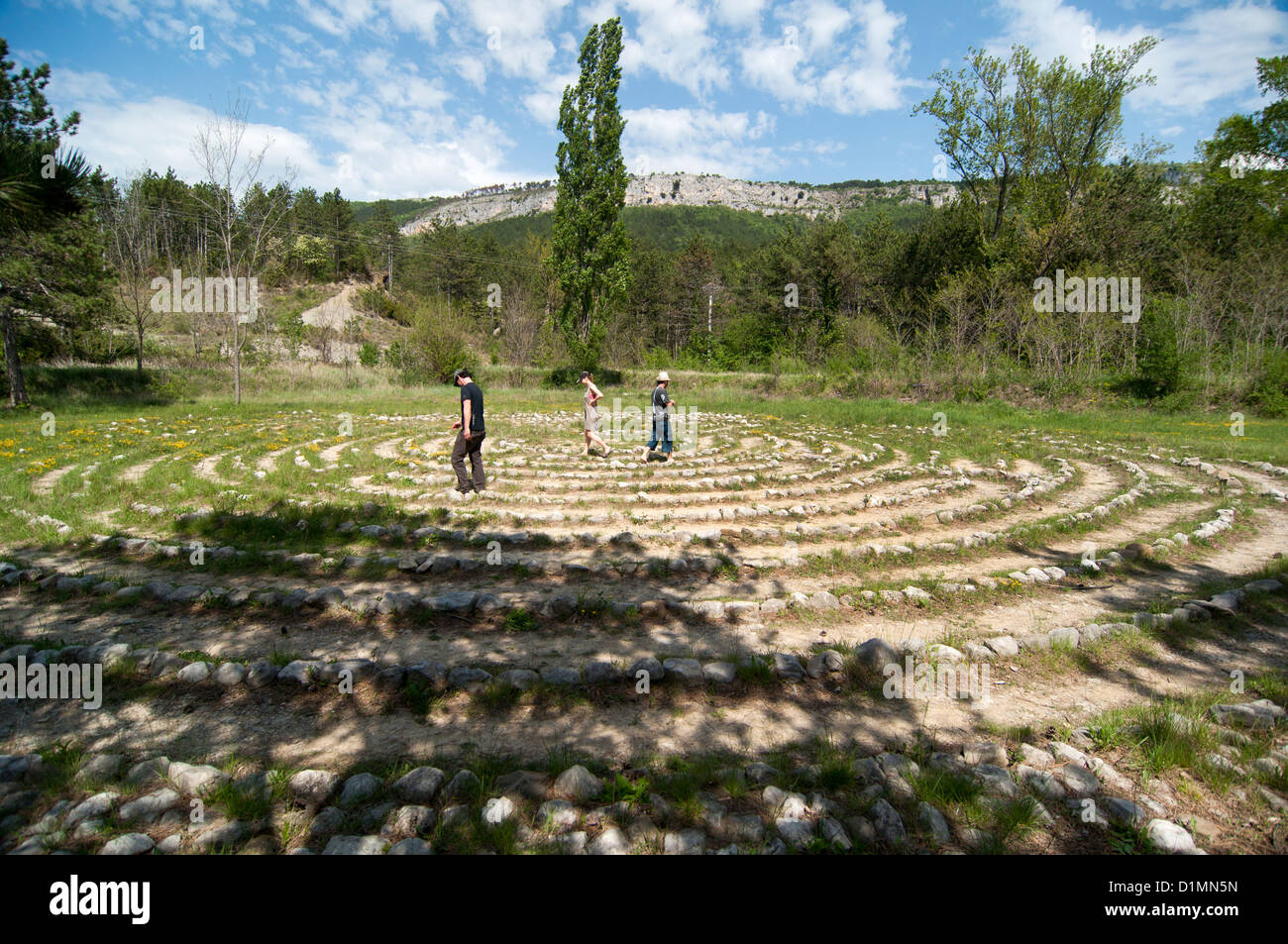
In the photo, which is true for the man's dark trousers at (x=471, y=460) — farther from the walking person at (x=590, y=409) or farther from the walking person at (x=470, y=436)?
the walking person at (x=590, y=409)

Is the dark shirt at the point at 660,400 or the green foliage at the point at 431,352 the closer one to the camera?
the dark shirt at the point at 660,400

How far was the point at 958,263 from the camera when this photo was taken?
39.9m

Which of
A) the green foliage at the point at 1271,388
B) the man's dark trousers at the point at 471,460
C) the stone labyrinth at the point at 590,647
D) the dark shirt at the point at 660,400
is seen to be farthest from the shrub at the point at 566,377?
the green foliage at the point at 1271,388

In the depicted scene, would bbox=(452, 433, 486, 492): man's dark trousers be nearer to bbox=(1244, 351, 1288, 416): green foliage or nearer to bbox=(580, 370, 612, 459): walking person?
bbox=(580, 370, 612, 459): walking person

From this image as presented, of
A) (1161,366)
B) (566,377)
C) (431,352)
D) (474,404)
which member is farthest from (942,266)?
(474,404)

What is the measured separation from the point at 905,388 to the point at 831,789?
25023 millimetres

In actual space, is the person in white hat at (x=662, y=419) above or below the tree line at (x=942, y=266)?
below

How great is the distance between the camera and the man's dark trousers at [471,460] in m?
10.1

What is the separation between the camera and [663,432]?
42.6 ft

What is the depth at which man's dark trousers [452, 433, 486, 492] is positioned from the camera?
33.1ft

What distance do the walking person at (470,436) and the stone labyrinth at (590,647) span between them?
0.34 metres

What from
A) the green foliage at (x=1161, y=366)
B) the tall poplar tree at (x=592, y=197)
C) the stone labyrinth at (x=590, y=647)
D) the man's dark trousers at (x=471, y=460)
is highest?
the tall poplar tree at (x=592, y=197)

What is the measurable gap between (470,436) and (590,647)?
226 inches

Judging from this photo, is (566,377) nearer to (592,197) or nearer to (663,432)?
(592,197)
